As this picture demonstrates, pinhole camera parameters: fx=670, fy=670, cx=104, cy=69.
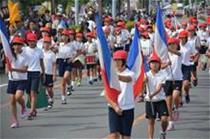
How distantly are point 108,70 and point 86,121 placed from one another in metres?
4.72

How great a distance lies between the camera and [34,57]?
14258 mm

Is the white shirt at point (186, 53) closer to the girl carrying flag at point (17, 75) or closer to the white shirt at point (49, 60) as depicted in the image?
the white shirt at point (49, 60)

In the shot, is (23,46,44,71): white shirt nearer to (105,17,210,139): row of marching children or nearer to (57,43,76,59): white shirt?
(105,17,210,139): row of marching children

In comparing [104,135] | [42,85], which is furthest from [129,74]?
[42,85]

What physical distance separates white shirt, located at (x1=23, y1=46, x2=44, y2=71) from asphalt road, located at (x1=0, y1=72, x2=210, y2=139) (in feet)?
3.66

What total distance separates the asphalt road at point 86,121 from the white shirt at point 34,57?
1117mm

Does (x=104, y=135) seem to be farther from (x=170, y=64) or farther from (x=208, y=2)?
(x=208, y=2)

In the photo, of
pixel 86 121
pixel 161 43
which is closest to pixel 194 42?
pixel 161 43

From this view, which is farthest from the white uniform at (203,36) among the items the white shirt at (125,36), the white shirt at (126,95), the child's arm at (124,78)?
the child's arm at (124,78)

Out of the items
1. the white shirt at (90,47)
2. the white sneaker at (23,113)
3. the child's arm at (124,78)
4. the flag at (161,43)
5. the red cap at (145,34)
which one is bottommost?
the white sneaker at (23,113)

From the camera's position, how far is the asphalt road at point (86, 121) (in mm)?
12461

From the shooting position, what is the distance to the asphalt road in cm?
1246

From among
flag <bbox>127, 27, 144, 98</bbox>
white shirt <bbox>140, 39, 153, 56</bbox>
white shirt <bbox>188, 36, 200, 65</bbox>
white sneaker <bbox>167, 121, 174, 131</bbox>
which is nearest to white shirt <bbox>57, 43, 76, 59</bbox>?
white shirt <bbox>140, 39, 153, 56</bbox>

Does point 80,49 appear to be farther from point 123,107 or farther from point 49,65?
point 123,107
